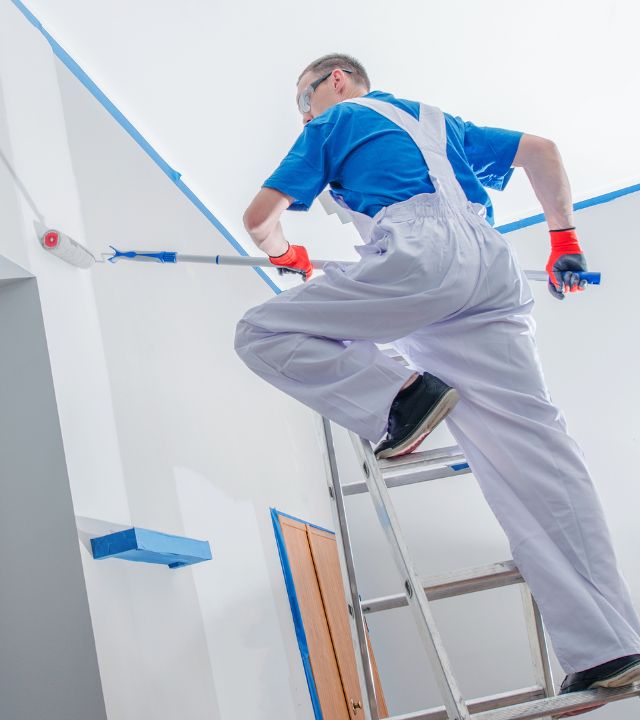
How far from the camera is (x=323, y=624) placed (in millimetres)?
3098

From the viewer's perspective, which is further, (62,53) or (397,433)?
(62,53)

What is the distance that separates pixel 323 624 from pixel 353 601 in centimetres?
140

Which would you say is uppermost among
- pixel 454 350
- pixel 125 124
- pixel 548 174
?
pixel 125 124

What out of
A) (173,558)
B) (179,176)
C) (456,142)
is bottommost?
(173,558)

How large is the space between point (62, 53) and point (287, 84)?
0.87m

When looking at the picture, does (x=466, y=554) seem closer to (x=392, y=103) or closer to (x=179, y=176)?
(x=179, y=176)

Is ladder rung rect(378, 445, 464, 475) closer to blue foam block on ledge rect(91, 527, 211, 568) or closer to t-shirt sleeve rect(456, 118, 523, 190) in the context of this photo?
blue foam block on ledge rect(91, 527, 211, 568)

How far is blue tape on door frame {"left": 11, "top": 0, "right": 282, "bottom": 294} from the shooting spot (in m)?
2.25

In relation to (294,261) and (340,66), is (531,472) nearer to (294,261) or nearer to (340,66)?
(294,261)

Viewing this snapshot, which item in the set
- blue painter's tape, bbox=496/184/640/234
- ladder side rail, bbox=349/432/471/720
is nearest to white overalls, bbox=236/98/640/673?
ladder side rail, bbox=349/432/471/720

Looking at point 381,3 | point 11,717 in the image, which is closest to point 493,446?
point 11,717

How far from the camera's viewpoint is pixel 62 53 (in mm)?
2283

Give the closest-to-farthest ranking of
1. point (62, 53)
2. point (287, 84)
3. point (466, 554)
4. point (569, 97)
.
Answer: point (62, 53)
point (287, 84)
point (569, 97)
point (466, 554)

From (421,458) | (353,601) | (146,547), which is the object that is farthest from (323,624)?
(146,547)
